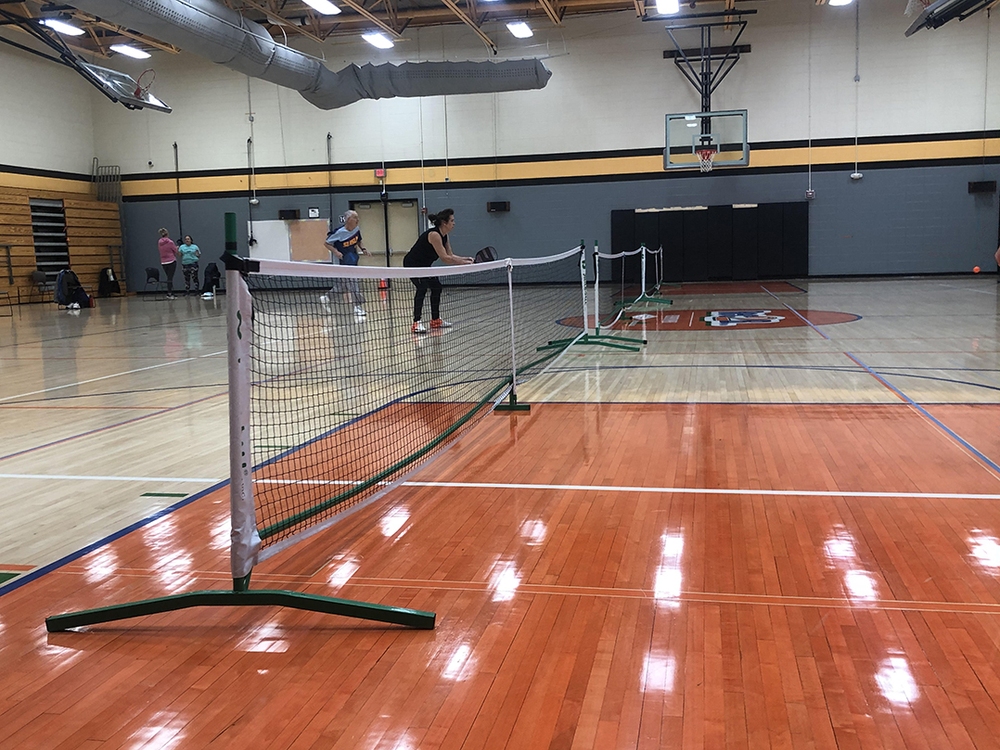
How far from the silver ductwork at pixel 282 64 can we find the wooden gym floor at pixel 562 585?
966 cm

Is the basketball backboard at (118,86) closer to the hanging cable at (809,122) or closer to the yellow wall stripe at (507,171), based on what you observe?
the yellow wall stripe at (507,171)

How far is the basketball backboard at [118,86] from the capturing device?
1702 cm

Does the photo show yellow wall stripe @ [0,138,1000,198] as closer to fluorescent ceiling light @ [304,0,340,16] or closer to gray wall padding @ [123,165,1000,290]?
gray wall padding @ [123,165,1000,290]

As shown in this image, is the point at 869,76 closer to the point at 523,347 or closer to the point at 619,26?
the point at 619,26

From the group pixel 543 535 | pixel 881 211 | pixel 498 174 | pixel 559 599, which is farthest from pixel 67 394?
pixel 881 211

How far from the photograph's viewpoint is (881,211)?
22.4 meters

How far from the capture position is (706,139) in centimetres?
2148

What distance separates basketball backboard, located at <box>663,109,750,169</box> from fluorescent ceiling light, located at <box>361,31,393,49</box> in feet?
24.9

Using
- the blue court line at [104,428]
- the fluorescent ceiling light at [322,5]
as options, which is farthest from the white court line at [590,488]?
the fluorescent ceiling light at [322,5]

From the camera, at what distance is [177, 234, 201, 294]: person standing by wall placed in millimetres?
23969

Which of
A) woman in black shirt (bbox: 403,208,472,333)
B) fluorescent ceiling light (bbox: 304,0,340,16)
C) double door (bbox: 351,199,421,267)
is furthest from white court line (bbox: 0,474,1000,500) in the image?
double door (bbox: 351,199,421,267)

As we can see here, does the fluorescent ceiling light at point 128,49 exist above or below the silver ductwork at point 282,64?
above

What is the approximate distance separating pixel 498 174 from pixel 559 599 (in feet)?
72.5

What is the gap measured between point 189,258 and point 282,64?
8220 millimetres
